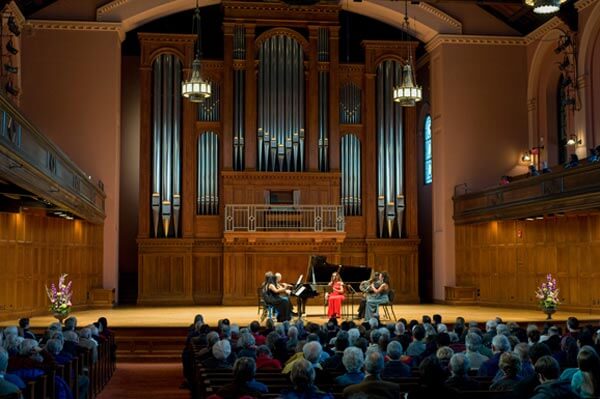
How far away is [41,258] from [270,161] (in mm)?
6621

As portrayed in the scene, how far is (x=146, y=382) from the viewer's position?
39.1 ft

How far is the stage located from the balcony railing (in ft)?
6.76

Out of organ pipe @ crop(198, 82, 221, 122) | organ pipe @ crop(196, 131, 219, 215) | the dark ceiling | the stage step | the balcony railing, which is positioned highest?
the dark ceiling

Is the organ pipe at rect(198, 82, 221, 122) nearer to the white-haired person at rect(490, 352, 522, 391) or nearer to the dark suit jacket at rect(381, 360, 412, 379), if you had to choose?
the dark suit jacket at rect(381, 360, 412, 379)

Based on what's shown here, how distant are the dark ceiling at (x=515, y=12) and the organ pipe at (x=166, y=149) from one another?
11.3ft

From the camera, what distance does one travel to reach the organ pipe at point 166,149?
22438 mm

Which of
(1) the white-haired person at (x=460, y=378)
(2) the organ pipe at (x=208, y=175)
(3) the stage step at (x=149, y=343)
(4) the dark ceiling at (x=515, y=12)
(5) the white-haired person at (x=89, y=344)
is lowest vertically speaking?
(3) the stage step at (x=149, y=343)

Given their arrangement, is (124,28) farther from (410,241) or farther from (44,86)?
(410,241)

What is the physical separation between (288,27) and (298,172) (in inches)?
155

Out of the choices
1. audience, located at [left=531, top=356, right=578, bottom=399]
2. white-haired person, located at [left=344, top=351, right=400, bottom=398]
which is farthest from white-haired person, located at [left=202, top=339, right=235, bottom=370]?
audience, located at [left=531, top=356, right=578, bottom=399]

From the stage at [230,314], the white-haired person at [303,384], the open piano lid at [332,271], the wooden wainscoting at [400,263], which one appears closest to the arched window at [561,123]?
the stage at [230,314]

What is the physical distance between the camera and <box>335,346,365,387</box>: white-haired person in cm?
643

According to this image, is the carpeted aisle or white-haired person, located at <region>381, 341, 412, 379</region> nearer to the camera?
white-haired person, located at <region>381, 341, 412, 379</region>

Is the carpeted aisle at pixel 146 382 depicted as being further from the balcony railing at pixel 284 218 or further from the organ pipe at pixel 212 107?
the organ pipe at pixel 212 107
